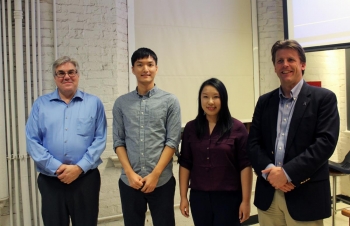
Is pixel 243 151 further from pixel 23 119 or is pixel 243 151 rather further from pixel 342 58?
pixel 342 58

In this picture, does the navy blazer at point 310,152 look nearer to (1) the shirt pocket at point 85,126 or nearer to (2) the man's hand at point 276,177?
(2) the man's hand at point 276,177

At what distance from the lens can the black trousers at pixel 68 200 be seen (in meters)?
1.95

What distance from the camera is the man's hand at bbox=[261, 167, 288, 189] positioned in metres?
1.57

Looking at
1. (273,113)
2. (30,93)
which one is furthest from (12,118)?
(273,113)

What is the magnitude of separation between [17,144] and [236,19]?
260 centimetres

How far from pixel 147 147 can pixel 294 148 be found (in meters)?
0.85

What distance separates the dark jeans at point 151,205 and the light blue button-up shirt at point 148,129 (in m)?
0.06

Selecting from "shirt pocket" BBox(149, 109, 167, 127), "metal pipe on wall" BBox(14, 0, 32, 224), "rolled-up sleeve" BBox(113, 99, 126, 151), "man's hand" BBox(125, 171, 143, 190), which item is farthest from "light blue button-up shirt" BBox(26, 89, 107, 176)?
"metal pipe on wall" BBox(14, 0, 32, 224)

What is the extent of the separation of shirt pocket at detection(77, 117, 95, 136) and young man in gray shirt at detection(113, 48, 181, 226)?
21cm

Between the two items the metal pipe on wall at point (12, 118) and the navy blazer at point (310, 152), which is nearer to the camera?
the navy blazer at point (310, 152)

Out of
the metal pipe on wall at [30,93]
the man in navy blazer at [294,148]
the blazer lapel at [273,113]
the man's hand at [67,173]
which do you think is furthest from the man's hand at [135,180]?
the metal pipe on wall at [30,93]

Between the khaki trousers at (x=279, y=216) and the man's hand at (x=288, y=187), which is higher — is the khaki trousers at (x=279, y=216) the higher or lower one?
the lower one

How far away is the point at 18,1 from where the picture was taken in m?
2.52

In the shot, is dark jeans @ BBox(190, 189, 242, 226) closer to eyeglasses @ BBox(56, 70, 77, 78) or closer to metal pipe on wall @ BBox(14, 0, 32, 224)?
eyeglasses @ BBox(56, 70, 77, 78)
